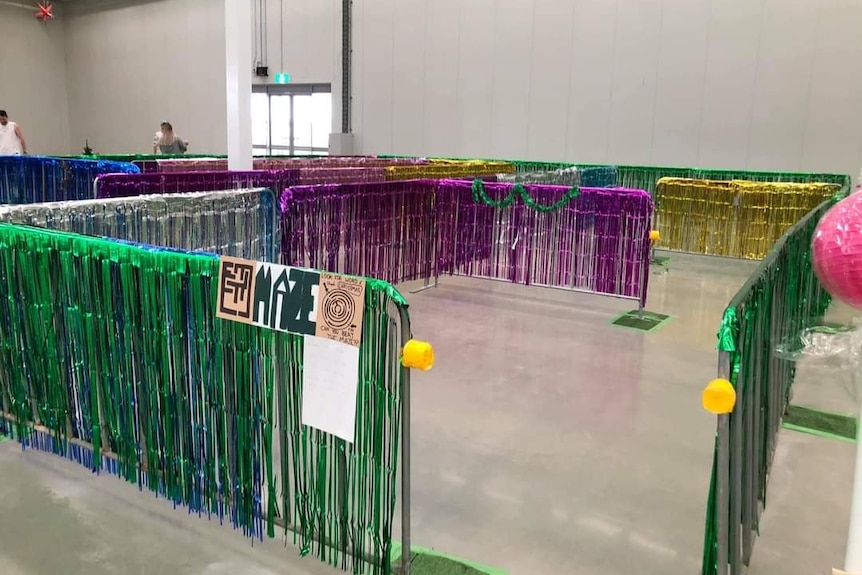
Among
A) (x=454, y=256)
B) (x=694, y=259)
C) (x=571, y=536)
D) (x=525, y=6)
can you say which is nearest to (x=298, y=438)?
(x=571, y=536)

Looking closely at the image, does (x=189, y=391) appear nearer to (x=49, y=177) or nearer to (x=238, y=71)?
(x=238, y=71)

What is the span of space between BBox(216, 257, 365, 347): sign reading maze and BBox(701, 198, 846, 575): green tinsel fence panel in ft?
3.41

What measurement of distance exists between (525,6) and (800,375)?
35.6 feet

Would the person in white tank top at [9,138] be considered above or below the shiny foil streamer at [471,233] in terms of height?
above

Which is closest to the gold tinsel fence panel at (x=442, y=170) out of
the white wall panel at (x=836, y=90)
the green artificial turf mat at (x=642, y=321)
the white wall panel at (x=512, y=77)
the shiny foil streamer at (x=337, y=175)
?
the shiny foil streamer at (x=337, y=175)

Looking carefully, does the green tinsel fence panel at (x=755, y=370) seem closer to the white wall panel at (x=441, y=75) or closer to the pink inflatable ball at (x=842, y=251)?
the pink inflatable ball at (x=842, y=251)

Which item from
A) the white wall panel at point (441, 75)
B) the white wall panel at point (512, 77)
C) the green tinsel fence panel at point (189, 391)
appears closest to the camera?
the green tinsel fence panel at point (189, 391)

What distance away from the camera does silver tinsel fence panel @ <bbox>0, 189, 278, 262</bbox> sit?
369 centimetres

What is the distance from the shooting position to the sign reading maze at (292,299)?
215 cm

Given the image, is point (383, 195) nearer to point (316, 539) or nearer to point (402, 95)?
point (316, 539)

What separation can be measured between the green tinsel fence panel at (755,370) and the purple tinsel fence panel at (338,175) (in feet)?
16.5

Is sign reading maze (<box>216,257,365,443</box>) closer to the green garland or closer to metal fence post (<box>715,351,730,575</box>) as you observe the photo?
metal fence post (<box>715,351,730,575</box>)

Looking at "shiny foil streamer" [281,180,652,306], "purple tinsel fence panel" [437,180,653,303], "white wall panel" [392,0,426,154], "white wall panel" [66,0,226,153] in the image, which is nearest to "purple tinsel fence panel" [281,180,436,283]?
"shiny foil streamer" [281,180,652,306]

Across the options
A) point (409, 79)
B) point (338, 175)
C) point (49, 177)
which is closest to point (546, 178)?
point (338, 175)
